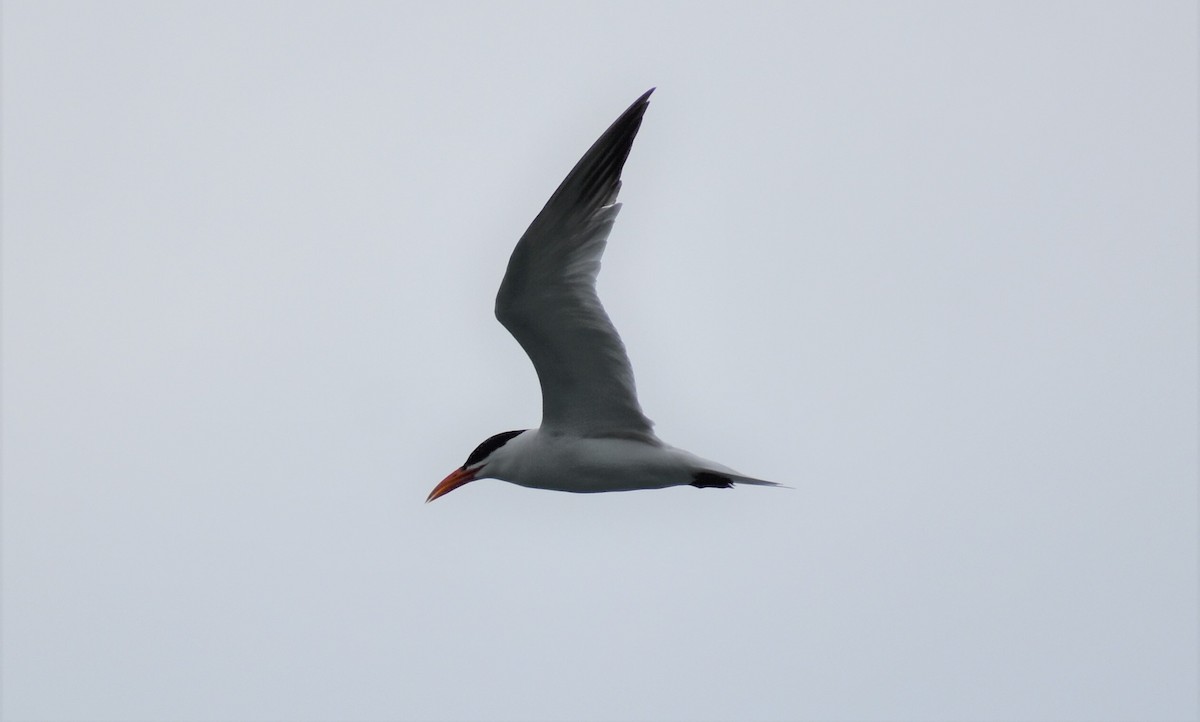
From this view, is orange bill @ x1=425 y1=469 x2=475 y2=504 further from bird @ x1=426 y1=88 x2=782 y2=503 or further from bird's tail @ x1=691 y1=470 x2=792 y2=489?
bird's tail @ x1=691 y1=470 x2=792 y2=489

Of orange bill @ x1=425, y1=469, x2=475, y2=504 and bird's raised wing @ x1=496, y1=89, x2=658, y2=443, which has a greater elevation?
bird's raised wing @ x1=496, y1=89, x2=658, y2=443

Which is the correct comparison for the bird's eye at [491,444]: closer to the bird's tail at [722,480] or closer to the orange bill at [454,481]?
the orange bill at [454,481]

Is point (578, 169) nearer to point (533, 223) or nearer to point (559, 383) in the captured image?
point (533, 223)

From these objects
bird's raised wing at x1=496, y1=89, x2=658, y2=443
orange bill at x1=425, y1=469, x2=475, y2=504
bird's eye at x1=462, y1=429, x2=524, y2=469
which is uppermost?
bird's raised wing at x1=496, y1=89, x2=658, y2=443

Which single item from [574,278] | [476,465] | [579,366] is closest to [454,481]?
[476,465]

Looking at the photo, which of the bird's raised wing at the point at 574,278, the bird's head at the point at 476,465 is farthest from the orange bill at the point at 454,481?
the bird's raised wing at the point at 574,278

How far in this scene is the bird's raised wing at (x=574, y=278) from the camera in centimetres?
998

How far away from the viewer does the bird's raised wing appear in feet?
32.8

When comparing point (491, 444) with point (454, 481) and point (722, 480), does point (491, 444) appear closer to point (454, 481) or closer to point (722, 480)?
point (454, 481)

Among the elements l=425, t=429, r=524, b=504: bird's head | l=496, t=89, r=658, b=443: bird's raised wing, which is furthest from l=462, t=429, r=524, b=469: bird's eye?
l=496, t=89, r=658, b=443: bird's raised wing

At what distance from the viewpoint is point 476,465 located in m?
11.2

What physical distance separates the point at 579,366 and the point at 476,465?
1.23 metres

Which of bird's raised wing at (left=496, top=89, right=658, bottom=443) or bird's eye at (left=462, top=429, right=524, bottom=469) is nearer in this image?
bird's raised wing at (left=496, top=89, right=658, bottom=443)

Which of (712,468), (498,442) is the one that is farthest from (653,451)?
(498,442)
